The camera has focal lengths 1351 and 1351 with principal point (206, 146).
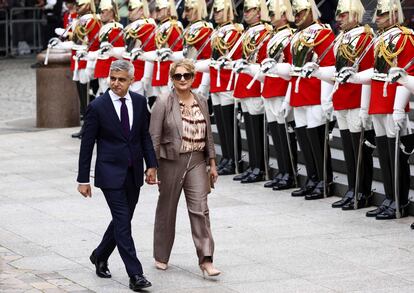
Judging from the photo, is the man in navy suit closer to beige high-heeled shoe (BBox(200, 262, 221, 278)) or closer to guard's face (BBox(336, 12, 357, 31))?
beige high-heeled shoe (BBox(200, 262, 221, 278))

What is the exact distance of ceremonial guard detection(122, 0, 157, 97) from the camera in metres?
16.7

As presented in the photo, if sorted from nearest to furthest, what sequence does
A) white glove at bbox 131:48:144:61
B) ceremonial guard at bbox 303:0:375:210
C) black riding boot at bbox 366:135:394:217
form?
black riding boot at bbox 366:135:394:217 → ceremonial guard at bbox 303:0:375:210 → white glove at bbox 131:48:144:61

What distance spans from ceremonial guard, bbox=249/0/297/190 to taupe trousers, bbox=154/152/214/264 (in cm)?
371

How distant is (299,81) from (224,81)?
1.69m

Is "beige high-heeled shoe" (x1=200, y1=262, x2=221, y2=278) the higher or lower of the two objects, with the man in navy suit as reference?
lower

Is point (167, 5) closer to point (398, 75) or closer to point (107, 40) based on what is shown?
point (107, 40)

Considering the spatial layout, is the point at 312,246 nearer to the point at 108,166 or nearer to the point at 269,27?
the point at 108,166

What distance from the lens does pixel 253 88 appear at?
14.6 metres

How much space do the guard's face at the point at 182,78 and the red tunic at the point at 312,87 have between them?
3.40 metres

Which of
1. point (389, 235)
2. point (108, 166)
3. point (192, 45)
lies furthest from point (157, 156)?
point (192, 45)

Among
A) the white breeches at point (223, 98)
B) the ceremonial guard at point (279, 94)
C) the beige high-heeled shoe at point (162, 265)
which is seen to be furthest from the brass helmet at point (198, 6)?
the beige high-heeled shoe at point (162, 265)

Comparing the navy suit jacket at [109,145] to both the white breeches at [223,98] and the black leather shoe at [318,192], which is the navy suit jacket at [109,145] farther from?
the white breeches at [223,98]

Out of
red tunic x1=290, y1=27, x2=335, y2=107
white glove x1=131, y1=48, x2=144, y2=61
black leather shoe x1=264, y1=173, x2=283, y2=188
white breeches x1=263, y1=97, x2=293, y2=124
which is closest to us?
red tunic x1=290, y1=27, x2=335, y2=107

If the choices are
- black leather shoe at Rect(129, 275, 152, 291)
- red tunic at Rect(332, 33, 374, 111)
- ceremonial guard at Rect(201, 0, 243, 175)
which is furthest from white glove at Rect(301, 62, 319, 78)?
black leather shoe at Rect(129, 275, 152, 291)
